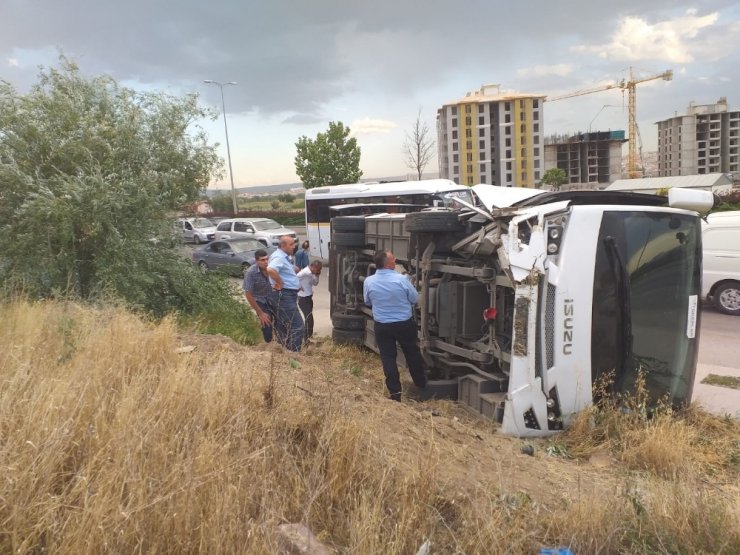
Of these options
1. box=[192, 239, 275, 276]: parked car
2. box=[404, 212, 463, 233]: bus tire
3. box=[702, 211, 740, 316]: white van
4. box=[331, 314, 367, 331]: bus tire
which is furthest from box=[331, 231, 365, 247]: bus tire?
box=[192, 239, 275, 276]: parked car

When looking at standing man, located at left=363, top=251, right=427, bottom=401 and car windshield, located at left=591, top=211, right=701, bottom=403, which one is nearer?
car windshield, located at left=591, top=211, right=701, bottom=403

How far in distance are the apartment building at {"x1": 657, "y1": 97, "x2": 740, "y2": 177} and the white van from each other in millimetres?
146417

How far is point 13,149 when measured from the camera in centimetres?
889

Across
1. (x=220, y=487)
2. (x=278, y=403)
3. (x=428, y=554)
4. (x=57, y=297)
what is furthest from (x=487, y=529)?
(x=57, y=297)

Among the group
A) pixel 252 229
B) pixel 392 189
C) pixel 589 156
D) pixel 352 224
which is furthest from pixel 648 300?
pixel 589 156

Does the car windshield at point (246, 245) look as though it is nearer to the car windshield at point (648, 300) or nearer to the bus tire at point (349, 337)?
the bus tire at point (349, 337)

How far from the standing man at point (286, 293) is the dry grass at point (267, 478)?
342cm

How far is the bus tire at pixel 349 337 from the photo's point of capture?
25.9ft

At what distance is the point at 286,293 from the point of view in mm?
7520

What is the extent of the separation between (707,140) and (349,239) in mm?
158562

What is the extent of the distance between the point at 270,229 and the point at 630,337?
25292 mm

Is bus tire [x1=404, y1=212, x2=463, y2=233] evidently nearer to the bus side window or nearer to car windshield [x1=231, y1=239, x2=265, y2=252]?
car windshield [x1=231, y1=239, x2=265, y2=252]

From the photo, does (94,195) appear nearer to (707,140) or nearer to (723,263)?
(723,263)

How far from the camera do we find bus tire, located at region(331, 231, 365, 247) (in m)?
7.80
